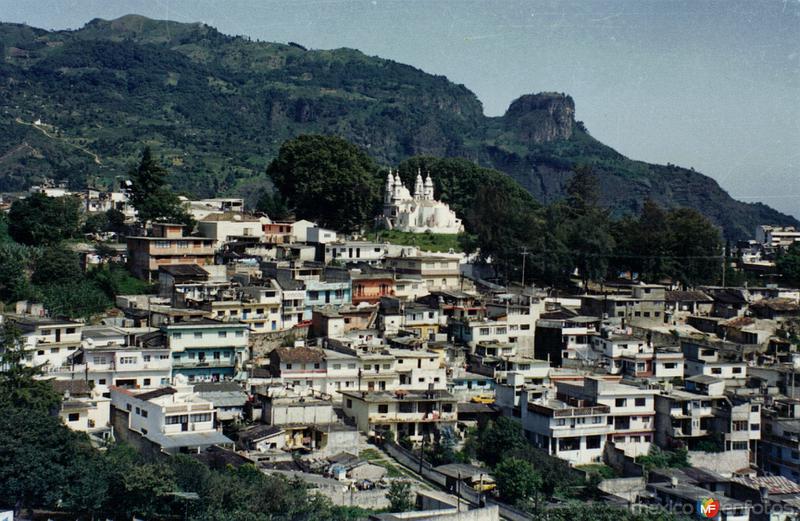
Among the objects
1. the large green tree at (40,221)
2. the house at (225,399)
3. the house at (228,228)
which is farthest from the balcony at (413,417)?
the large green tree at (40,221)

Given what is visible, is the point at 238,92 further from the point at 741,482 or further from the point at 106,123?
the point at 741,482

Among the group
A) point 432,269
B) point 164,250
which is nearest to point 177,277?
point 164,250

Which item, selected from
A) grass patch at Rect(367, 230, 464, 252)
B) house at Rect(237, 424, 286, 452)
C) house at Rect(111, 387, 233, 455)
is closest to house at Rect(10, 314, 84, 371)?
house at Rect(111, 387, 233, 455)

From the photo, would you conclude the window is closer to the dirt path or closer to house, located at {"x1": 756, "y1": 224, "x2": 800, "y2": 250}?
house, located at {"x1": 756, "y1": 224, "x2": 800, "y2": 250}

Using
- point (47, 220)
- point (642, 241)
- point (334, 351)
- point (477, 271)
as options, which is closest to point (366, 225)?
point (477, 271)

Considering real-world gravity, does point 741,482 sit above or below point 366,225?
below

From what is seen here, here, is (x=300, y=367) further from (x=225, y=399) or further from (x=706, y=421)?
(x=706, y=421)
